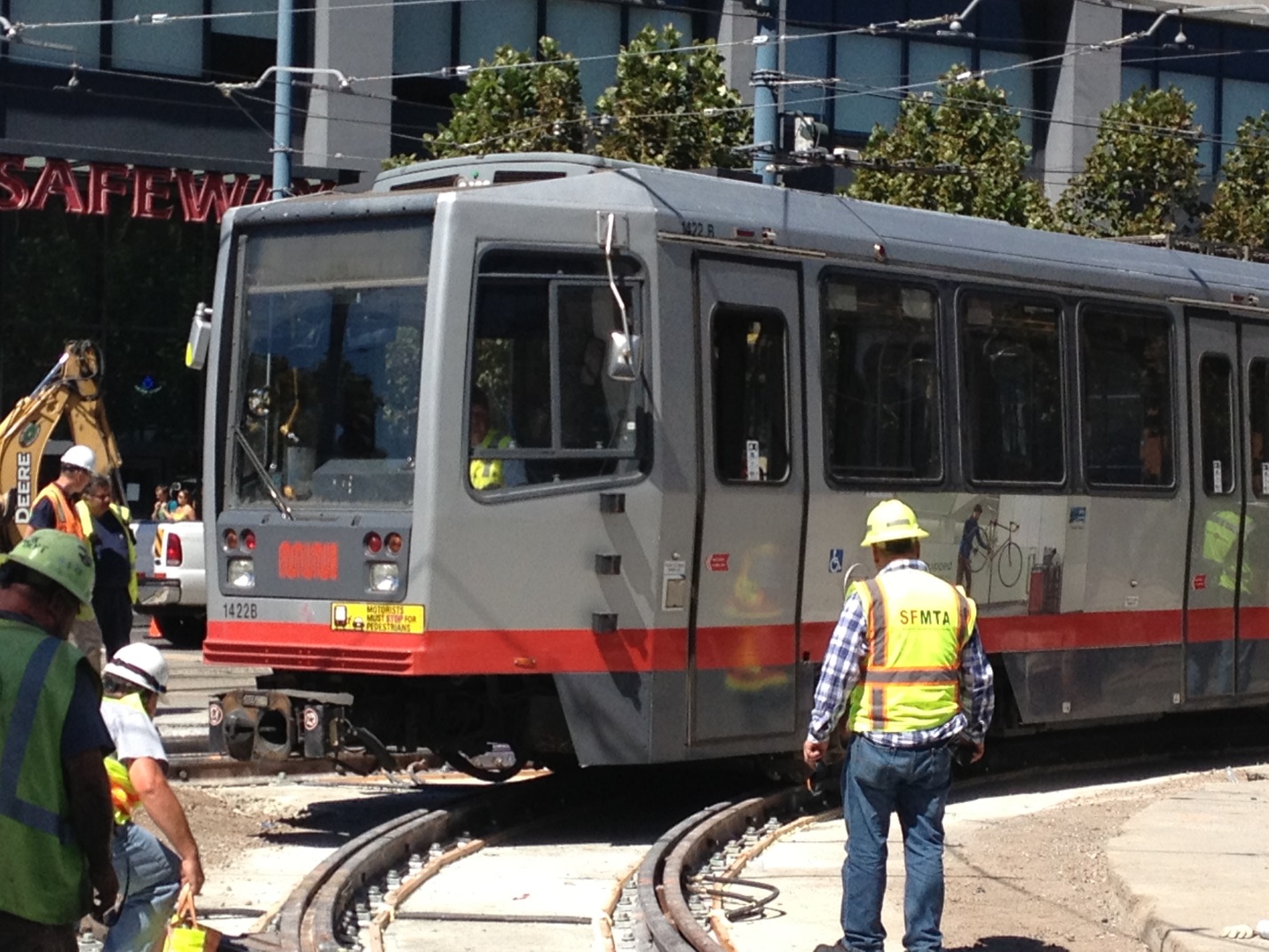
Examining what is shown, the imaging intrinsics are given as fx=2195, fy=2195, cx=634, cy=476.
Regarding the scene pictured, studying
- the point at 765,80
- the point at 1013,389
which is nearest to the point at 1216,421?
the point at 1013,389

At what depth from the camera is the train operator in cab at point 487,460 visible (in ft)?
35.1

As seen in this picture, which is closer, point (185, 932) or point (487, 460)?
point (185, 932)

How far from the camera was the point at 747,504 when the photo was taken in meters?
11.6

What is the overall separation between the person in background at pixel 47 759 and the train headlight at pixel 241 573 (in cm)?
618

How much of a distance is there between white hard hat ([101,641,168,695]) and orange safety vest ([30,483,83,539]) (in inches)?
197

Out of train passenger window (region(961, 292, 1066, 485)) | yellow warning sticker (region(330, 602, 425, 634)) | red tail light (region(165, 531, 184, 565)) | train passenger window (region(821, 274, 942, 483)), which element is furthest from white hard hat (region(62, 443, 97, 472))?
red tail light (region(165, 531, 184, 565))

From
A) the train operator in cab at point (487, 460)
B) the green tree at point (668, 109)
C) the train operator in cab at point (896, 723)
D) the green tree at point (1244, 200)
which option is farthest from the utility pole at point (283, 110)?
the train operator in cab at point (896, 723)

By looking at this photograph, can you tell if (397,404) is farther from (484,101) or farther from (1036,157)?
(1036,157)

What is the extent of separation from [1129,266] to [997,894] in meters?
5.94

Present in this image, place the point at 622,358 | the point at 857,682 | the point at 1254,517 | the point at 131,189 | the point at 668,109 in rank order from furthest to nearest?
the point at 131,189 < the point at 668,109 < the point at 1254,517 < the point at 622,358 < the point at 857,682

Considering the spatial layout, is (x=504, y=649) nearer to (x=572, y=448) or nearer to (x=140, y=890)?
(x=572, y=448)

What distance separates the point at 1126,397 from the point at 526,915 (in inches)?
264

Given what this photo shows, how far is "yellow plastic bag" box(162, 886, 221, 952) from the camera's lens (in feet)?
21.4

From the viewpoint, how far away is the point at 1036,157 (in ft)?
127
